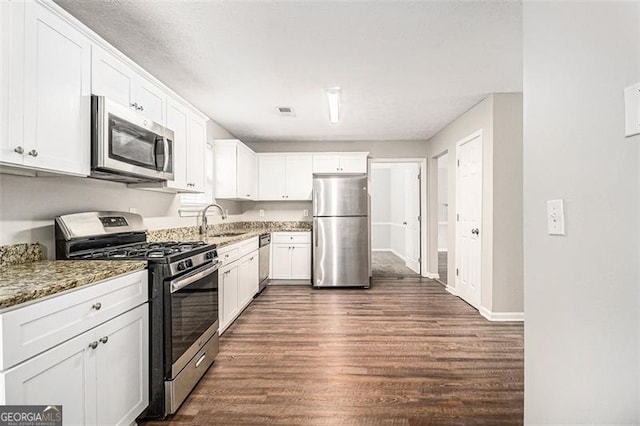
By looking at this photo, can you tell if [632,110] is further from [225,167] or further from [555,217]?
[225,167]

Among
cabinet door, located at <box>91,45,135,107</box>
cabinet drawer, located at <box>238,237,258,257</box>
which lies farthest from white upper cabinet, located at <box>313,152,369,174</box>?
cabinet door, located at <box>91,45,135,107</box>

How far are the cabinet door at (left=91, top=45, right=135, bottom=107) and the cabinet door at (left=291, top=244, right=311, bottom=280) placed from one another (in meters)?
3.55

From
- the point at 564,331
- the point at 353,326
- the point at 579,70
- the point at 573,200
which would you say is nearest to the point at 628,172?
the point at 573,200

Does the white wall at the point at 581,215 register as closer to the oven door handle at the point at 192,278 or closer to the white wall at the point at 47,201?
the oven door handle at the point at 192,278

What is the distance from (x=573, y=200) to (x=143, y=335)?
6.58 ft

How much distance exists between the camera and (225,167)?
4801mm

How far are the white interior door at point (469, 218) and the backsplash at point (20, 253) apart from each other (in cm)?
392

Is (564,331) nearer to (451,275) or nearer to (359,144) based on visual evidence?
(451,275)

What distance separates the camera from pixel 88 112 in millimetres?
1884

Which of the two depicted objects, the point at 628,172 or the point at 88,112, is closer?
the point at 628,172

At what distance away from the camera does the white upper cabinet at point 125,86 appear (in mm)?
1959

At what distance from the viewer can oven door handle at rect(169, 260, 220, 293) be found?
6.35 ft

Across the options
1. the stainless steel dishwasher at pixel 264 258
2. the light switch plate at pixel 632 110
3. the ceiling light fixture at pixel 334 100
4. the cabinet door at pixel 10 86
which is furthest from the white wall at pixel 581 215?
the stainless steel dishwasher at pixel 264 258

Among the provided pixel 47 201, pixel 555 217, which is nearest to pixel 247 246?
pixel 47 201
